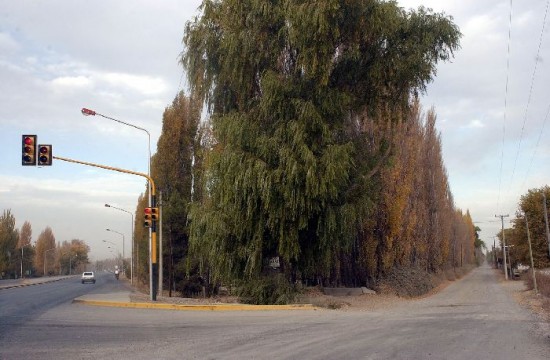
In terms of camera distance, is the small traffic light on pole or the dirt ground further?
the small traffic light on pole

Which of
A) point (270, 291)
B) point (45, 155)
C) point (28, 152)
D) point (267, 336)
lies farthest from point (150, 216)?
point (267, 336)

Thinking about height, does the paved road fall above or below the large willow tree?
below

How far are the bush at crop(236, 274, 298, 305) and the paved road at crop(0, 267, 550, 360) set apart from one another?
3823 mm

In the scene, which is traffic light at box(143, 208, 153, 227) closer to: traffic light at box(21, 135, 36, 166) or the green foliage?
traffic light at box(21, 135, 36, 166)

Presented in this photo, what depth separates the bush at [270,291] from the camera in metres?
25.2

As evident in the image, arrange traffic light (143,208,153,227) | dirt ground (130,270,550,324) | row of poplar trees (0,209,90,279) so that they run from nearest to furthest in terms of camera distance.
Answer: dirt ground (130,270,550,324), traffic light (143,208,153,227), row of poplar trees (0,209,90,279)

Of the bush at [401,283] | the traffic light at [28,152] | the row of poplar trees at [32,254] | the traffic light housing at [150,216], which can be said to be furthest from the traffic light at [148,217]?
the row of poplar trees at [32,254]

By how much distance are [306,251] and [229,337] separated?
12.2m

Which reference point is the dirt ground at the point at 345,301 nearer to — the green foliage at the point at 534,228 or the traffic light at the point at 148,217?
the traffic light at the point at 148,217

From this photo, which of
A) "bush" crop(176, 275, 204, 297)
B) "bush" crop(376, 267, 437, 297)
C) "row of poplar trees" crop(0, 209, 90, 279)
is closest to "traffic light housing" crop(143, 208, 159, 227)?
Answer: "bush" crop(176, 275, 204, 297)

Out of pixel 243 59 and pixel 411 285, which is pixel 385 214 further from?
pixel 243 59

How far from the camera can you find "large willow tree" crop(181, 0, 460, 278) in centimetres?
2386

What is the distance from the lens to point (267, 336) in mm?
14367

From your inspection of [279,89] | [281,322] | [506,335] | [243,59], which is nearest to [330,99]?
[279,89]
